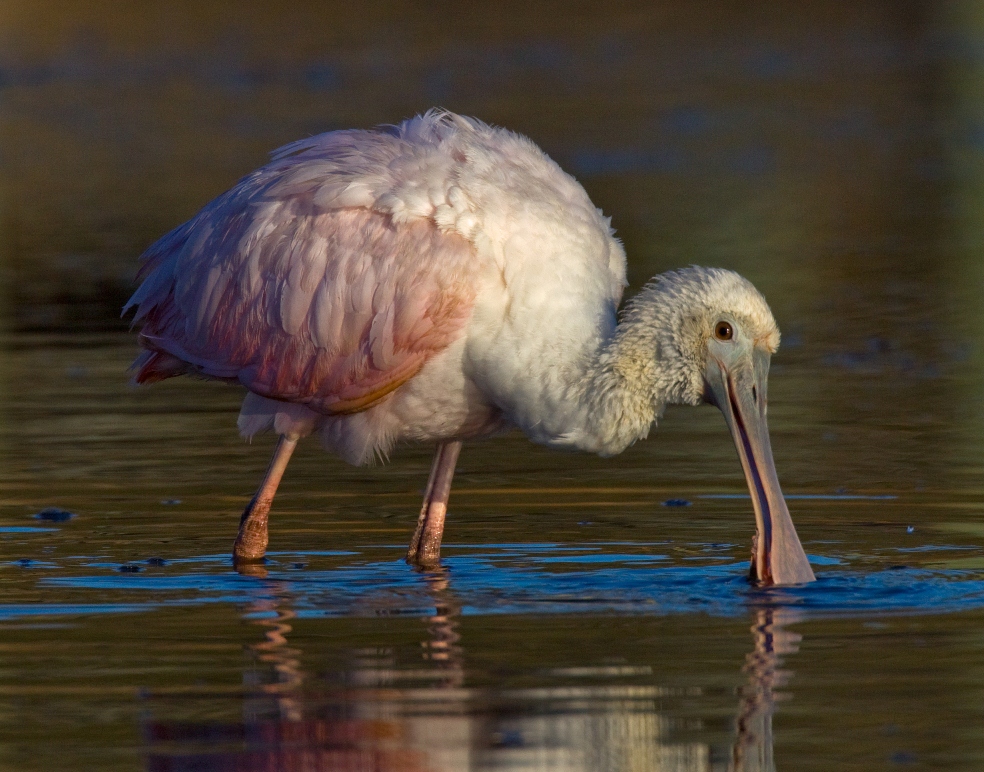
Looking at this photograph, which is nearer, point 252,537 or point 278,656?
point 278,656

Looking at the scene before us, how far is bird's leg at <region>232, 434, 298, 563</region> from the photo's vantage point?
9.27m

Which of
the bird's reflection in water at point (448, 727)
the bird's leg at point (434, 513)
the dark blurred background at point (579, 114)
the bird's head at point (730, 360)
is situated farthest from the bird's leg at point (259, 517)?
the dark blurred background at point (579, 114)

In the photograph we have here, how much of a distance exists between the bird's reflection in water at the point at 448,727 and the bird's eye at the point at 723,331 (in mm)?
1576

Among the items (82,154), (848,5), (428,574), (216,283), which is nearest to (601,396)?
(428,574)

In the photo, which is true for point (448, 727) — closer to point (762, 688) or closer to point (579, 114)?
point (762, 688)

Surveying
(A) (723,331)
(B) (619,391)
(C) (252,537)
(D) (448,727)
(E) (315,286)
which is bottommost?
(C) (252,537)

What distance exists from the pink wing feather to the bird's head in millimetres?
829

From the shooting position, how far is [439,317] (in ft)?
29.1

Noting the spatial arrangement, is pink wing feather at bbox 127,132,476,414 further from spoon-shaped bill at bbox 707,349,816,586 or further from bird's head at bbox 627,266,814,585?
spoon-shaped bill at bbox 707,349,816,586

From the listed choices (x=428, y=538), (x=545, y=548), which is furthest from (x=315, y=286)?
(x=545, y=548)

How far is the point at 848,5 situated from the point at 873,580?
117 feet

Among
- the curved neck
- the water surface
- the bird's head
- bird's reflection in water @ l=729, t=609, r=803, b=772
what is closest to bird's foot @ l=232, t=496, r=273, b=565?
the water surface

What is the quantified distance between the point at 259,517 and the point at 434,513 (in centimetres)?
74

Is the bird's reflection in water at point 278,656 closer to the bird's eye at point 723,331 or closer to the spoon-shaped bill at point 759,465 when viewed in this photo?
the spoon-shaped bill at point 759,465
